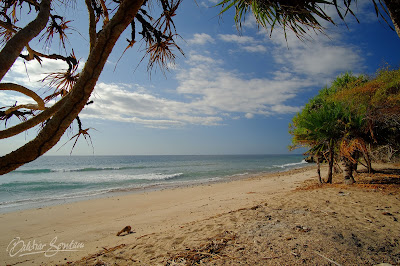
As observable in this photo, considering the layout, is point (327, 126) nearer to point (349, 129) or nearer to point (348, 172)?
point (349, 129)

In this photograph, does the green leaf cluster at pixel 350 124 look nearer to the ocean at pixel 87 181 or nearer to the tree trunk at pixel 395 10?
the tree trunk at pixel 395 10

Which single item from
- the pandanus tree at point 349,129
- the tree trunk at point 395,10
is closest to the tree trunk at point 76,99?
the tree trunk at point 395,10

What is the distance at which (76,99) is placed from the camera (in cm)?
95

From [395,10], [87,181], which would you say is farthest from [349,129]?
[87,181]

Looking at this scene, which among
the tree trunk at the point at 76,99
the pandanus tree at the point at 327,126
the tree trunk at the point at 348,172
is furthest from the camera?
the tree trunk at the point at 348,172

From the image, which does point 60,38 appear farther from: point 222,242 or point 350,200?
point 350,200

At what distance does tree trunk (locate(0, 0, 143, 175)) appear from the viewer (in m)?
0.90

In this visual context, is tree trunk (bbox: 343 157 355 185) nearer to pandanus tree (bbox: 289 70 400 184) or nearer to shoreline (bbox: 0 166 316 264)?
pandanus tree (bbox: 289 70 400 184)

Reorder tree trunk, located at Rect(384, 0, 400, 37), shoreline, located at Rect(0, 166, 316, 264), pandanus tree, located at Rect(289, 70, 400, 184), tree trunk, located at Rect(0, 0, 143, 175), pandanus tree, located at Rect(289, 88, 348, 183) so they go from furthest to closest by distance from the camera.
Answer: pandanus tree, located at Rect(289, 88, 348, 183)
pandanus tree, located at Rect(289, 70, 400, 184)
shoreline, located at Rect(0, 166, 316, 264)
tree trunk, located at Rect(384, 0, 400, 37)
tree trunk, located at Rect(0, 0, 143, 175)

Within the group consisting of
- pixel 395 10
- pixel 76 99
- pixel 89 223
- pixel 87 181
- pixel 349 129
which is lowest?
pixel 87 181

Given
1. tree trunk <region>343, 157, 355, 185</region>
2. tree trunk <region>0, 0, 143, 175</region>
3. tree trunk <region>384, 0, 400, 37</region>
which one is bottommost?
tree trunk <region>343, 157, 355, 185</region>

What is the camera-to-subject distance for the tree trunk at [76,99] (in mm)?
898

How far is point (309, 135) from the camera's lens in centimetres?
755

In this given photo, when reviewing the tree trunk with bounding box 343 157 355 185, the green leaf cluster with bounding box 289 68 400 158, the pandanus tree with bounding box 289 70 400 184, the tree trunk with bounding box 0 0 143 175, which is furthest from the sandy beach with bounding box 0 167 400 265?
the tree trunk with bounding box 0 0 143 175
